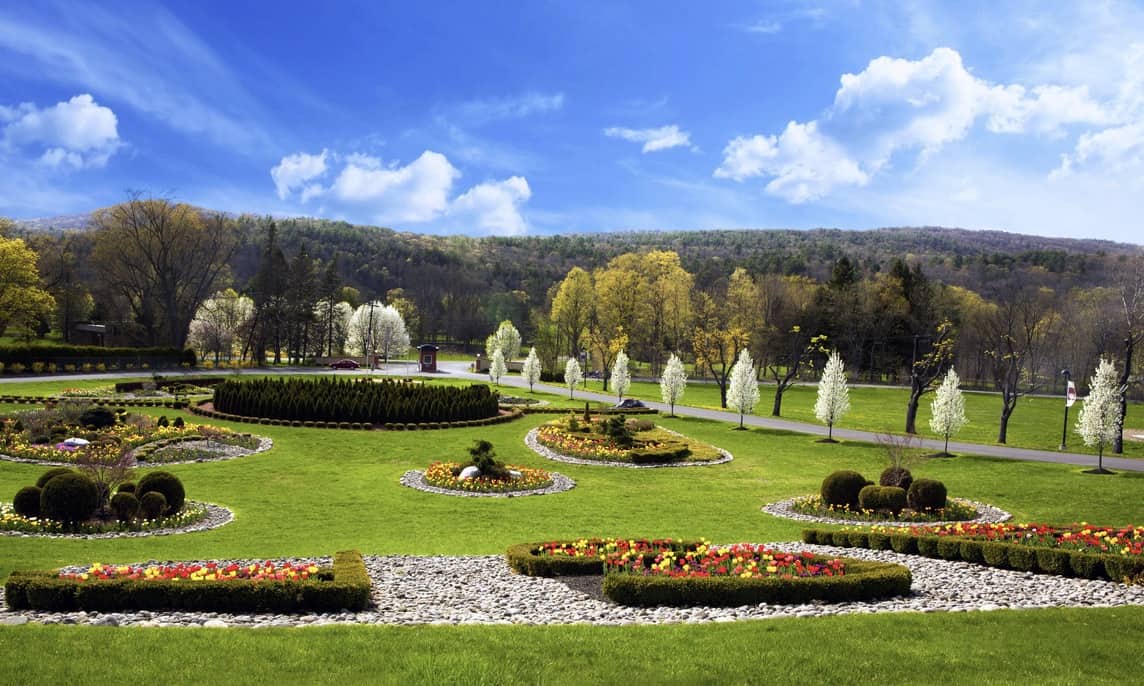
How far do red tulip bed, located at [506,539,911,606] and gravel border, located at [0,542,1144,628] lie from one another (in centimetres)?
22

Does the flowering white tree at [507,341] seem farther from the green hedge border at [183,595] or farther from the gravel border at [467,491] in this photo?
the green hedge border at [183,595]

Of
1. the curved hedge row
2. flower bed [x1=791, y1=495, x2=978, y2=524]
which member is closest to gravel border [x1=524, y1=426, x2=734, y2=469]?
the curved hedge row

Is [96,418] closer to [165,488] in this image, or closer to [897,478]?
[165,488]

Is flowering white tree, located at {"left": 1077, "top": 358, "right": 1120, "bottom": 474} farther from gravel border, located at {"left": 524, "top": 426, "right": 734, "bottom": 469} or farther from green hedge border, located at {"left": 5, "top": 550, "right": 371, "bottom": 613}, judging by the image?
green hedge border, located at {"left": 5, "top": 550, "right": 371, "bottom": 613}

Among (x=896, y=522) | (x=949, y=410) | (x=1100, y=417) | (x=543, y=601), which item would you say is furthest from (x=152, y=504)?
(x=1100, y=417)

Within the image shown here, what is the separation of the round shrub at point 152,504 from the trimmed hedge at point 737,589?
12370 millimetres

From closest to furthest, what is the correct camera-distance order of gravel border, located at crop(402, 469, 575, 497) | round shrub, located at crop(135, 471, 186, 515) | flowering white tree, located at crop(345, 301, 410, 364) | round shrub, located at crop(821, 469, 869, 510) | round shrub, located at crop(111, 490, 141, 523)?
1. round shrub, located at crop(111, 490, 141, 523)
2. round shrub, located at crop(135, 471, 186, 515)
3. round shrub, located at crop(821, 469, 869, 510)
4. gravel border, located at crop(402, 469, 575, 497)
5. flowering white tree, located at crop(345, 301, 410, 364)

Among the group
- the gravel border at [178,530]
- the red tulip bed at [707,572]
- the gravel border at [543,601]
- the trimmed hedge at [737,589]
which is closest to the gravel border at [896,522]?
the gravel border at [543,601]

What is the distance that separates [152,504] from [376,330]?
73.6 m

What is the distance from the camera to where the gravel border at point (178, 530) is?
52.3 feet

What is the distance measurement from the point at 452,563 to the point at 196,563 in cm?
454

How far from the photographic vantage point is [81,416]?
29266 mm

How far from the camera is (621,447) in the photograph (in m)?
31.8

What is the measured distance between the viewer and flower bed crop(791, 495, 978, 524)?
786 inches
